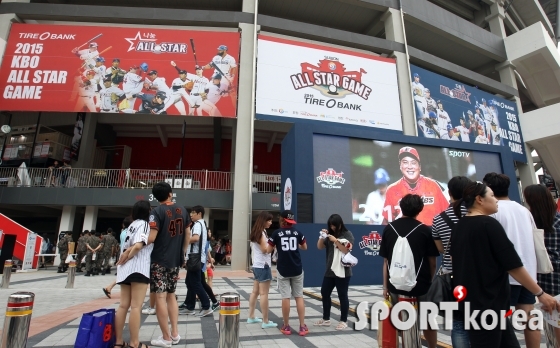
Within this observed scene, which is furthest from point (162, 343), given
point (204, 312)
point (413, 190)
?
point (413, 190)

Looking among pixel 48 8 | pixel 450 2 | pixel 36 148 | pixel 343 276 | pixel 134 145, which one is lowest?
pixel 343 276

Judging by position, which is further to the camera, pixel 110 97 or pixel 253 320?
pixel 110 97

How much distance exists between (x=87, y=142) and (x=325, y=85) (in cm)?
1343

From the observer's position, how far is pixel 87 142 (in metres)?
17.8

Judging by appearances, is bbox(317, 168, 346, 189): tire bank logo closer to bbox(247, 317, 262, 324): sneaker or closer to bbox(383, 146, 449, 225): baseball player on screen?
bbox(383, 146, 449, 225): baseball player on screen

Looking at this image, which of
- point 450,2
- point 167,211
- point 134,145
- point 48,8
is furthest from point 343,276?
point 450,2

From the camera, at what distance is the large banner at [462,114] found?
57.1 feet

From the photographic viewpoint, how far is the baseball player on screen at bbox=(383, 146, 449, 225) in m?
9.71

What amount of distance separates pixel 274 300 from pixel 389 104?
12870 millimetres

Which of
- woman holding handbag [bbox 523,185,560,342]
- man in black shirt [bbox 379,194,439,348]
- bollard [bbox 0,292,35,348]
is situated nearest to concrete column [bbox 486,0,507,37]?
woman holding handbag [bbox 523,185,560,342]

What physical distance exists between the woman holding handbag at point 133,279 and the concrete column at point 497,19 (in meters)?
28.0

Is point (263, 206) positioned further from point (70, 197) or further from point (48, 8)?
point (48, 8)

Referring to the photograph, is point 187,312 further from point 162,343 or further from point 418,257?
point 418,257

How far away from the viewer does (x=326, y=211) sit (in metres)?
8.99
